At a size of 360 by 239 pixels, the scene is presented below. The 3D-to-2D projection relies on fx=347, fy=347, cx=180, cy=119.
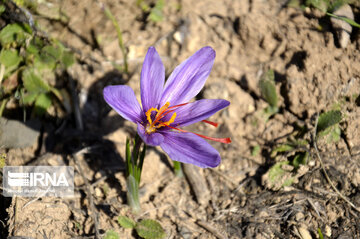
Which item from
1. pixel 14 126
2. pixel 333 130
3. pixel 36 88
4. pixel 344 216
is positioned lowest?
pixel 344 216

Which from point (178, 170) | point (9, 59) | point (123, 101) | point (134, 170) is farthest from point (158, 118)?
point (9, 59)

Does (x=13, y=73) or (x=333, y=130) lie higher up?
(x=13, y=73)

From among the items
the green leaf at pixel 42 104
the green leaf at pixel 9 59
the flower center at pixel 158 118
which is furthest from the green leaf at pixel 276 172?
the green leaf at pixel 9 59

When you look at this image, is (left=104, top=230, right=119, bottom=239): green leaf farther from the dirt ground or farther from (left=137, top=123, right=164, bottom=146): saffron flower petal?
(left=137, top=123, right=164, bottom=146): saffron flower petal

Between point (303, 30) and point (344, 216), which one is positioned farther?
point (303, 30)

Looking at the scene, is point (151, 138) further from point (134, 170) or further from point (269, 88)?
point (269, 88)

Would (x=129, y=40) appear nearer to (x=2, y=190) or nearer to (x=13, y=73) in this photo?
(x=13, y=73)

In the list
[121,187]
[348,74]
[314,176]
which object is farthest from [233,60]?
[121,187]
